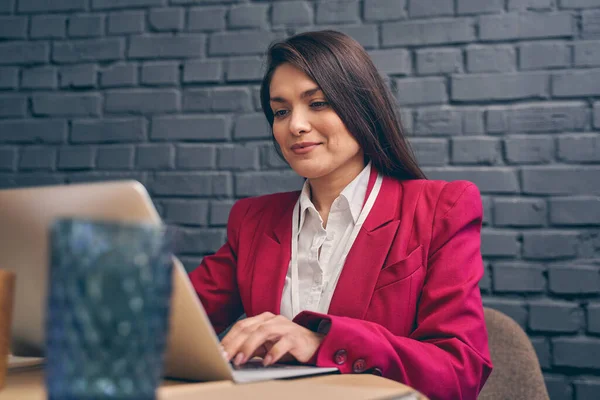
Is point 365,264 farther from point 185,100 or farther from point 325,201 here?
point 185,100

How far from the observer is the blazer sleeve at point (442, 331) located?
0.86m

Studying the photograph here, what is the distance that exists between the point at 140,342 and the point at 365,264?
3.10 ft

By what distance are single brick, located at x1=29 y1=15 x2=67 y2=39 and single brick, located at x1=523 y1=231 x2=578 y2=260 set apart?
5.88ft

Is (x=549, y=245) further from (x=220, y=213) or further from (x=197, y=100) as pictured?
(x=197, y=100)

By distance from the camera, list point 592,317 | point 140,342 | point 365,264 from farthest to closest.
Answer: point 592,317, point 365,264, point 140,342

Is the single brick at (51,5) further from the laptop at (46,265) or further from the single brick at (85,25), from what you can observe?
the laptop at (46,265)

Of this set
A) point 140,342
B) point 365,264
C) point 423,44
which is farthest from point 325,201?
point 140,342

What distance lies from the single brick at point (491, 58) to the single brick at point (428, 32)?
5 cm

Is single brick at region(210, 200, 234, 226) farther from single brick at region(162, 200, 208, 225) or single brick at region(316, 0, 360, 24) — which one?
single brick at region(316, 0, 360, 24)

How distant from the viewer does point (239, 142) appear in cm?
191

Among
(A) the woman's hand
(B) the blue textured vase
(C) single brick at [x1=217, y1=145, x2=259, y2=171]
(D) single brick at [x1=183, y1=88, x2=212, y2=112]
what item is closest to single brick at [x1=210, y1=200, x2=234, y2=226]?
(C) single brick at [x1=217, y1=145, x2=259, y2=171]

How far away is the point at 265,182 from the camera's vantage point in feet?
6.15

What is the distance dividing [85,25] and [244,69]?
66 cm

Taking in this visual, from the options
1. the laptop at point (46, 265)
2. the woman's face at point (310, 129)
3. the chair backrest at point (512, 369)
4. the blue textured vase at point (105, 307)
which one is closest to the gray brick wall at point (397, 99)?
the chair backrest at point (512, 369)
